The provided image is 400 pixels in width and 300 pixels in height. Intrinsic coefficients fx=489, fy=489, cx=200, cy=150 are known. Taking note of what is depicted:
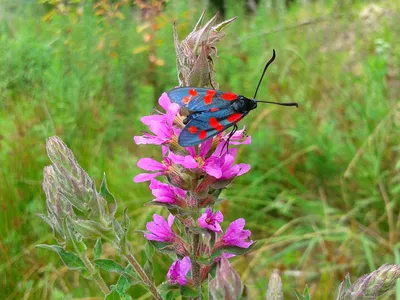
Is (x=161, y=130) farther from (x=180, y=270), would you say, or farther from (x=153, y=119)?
(x=180, y=270)

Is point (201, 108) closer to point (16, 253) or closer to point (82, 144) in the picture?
point (16, 253)

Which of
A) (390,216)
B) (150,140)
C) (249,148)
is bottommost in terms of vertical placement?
(390,216)

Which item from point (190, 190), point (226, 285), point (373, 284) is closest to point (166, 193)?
point (190, 190)

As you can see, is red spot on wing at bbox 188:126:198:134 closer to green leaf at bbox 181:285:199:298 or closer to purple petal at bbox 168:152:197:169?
purple petal at bbox 168:152:197:169

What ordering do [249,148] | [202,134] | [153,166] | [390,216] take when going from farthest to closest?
1. [249,148]
2. [390,216]
3. [153,166]
4. [202,134]

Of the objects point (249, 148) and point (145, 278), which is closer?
point (145, 278)

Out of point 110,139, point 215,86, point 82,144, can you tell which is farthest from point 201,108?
point 110,139

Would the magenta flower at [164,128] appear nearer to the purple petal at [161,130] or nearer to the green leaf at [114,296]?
the purple petal at [161,130]

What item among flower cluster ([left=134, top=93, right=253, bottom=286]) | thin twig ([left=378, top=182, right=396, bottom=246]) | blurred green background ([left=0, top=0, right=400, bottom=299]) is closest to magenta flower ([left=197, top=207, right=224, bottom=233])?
flower cluster ([left=134, top=93, right=253, bottom=286])
